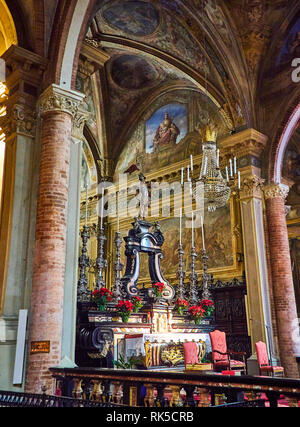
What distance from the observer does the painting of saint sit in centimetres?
1616

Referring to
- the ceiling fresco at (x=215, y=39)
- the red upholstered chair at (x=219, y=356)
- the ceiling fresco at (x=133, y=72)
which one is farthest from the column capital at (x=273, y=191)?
the ceiling fresco at (x=133, y=72)

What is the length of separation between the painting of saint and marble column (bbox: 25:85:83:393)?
8349 mm

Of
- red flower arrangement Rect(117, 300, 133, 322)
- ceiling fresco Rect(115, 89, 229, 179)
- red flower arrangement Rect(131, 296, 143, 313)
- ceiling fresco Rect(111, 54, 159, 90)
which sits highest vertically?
ceiling fresco Rect(111, 54, 159, 90)

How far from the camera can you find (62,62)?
8312 mm

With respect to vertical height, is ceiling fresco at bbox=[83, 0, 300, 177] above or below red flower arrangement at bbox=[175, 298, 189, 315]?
above

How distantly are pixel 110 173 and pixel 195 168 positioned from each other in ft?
15.8

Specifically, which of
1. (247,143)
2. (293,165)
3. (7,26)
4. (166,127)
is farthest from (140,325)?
(293,165)

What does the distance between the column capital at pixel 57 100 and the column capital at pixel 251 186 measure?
602 cm

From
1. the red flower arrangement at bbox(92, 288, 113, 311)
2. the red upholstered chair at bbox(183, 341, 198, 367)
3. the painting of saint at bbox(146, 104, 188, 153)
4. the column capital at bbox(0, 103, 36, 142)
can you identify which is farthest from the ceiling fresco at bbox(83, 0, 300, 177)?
the red upholstered chair at bbox(183, 341, 198, 367)

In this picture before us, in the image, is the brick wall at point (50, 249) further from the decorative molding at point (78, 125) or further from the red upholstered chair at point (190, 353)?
the red upholstered chair at point (190, 353)

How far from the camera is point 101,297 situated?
8648mm

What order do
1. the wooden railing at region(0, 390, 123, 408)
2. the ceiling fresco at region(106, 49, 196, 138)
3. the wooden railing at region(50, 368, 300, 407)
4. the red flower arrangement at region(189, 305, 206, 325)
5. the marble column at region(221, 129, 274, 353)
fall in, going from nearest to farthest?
1. the wooden railing at region(0, 390, 123, 408)
2. the wooden railing at region(50, 368, 300, 407)
3. the red flower arrangement at region(189, 305, 206, 325)
4. the marble column at region(221, 129, 274, 353)
5. the ceiling fresco at region(106, 49, 196, 138)

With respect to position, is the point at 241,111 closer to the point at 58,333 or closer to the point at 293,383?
the point at 58,333

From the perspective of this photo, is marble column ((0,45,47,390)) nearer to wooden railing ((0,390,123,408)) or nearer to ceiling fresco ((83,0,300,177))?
wooden railing ((0,390,123,408))
